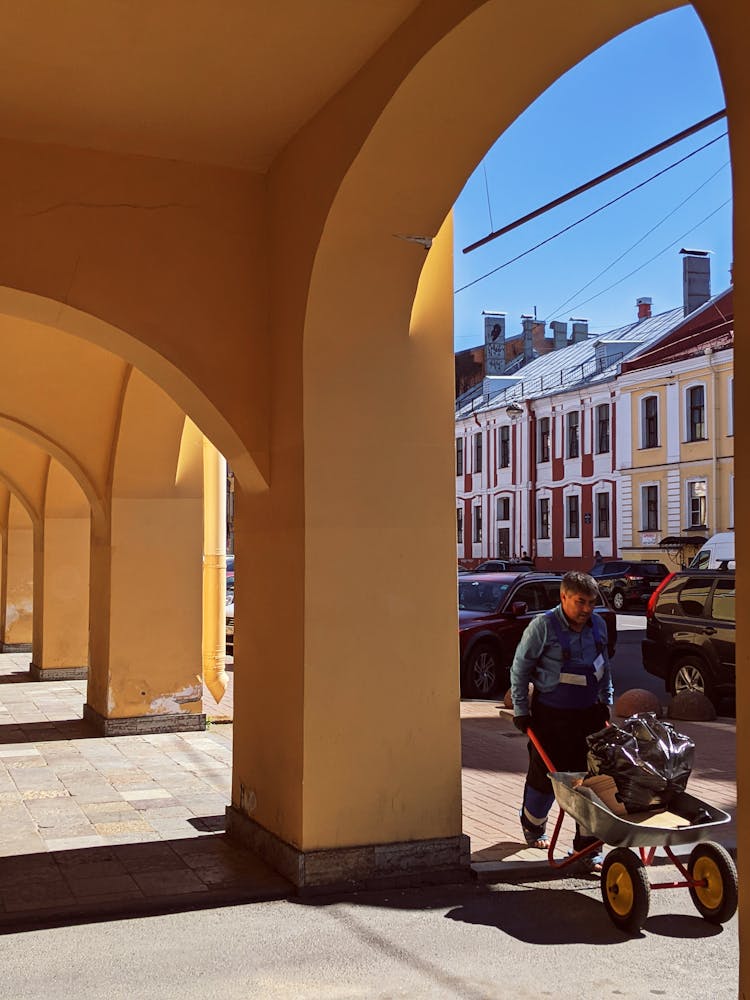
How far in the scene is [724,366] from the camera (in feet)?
114

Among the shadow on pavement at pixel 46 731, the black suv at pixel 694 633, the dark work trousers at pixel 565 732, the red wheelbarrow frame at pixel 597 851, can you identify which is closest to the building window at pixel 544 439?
the black suv at pixel 694 633

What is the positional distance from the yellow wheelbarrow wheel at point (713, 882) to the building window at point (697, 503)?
106ft

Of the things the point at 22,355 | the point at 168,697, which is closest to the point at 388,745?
the point at 168,697

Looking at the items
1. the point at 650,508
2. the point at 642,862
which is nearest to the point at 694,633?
the point at 642,862

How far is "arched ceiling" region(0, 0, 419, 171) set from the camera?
16.4ft

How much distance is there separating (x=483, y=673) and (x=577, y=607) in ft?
27.8

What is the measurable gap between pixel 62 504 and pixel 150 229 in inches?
396

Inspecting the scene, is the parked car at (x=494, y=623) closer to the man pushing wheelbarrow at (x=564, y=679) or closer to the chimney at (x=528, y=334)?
the man pushing wheelbarrow at (x=564, y=679)

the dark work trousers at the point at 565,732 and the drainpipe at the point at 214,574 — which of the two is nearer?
the dark work trousers at the point at 565,732

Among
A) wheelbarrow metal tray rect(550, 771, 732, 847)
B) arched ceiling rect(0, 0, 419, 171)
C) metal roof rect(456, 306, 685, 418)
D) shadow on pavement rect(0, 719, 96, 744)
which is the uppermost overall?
metal roof rect(456, 306, 685, 418)

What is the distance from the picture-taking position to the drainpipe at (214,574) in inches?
499

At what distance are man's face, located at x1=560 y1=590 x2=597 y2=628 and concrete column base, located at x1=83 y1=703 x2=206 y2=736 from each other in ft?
20.1

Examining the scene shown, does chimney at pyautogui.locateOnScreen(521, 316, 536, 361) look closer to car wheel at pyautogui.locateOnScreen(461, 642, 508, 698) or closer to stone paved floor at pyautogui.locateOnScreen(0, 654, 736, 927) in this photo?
car wheel at pyautogui.locateOnScreen(461, 642, 508, 698)

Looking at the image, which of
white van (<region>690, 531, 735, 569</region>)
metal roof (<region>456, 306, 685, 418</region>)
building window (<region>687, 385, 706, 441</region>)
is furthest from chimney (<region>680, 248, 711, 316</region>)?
white van (<region>690, 531, 735, 569</region>)
